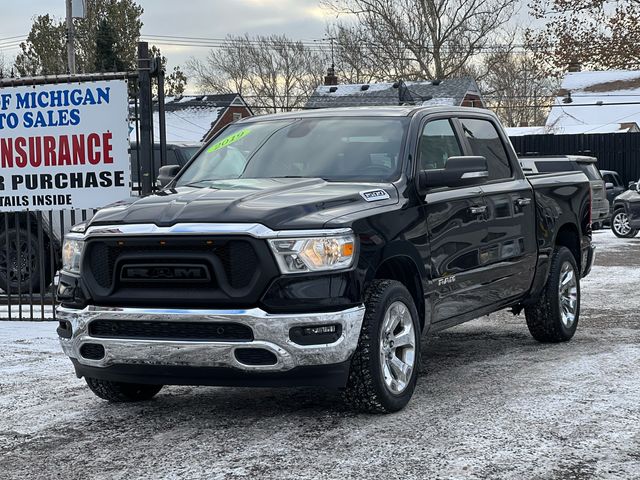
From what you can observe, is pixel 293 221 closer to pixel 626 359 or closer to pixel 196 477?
pixel 196 477

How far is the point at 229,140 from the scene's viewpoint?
7691 millimetres

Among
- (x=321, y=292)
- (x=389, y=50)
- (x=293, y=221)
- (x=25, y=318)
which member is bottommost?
(x=25, y=318)

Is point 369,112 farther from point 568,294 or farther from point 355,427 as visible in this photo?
point 568,294

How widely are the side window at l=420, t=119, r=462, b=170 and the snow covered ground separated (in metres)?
1.46

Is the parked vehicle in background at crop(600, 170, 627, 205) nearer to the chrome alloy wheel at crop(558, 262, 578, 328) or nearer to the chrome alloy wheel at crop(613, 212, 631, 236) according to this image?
the chrome alloy wheel at crop(613, 212, 631, 236)

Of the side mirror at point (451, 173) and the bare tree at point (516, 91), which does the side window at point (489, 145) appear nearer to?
the side mirror at point (451, 173)

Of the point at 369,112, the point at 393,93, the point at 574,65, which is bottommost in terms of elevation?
the point at 369,112

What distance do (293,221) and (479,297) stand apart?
2.17 metres

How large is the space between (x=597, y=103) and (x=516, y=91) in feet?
80.9

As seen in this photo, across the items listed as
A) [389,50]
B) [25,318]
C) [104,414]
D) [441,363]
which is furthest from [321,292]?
[389,50]

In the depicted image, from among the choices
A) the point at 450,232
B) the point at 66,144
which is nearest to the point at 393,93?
the point at 66,144

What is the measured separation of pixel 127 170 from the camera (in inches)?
396

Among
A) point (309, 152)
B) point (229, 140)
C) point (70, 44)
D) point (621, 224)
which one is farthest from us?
point (70, 44)

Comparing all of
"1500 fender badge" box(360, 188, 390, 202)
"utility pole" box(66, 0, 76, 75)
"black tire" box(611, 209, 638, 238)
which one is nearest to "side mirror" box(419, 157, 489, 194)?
"1500 fender badge" box(360, 188, 390, 202)
